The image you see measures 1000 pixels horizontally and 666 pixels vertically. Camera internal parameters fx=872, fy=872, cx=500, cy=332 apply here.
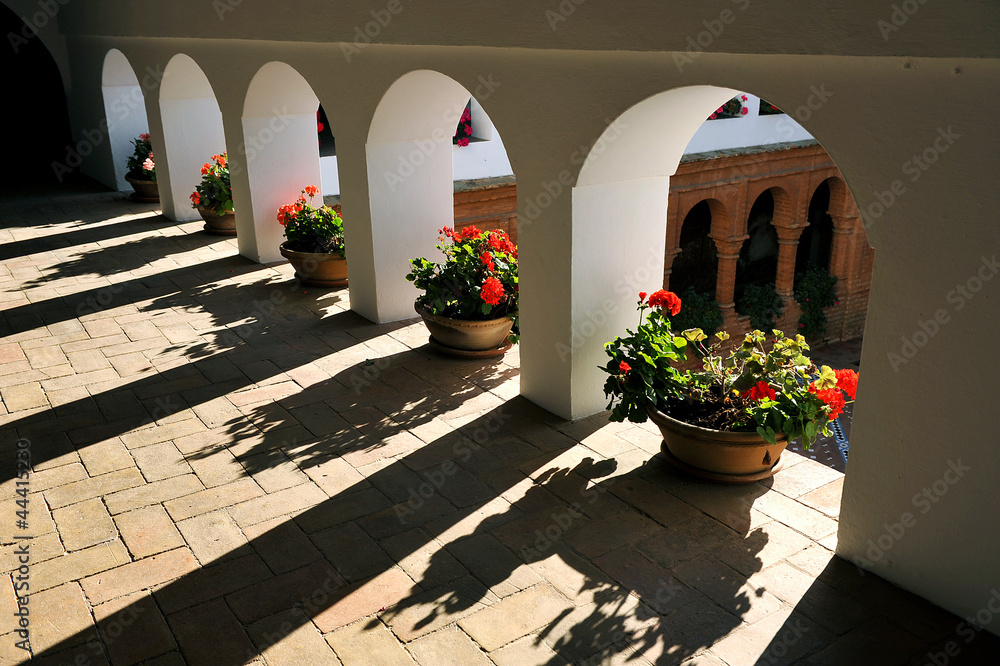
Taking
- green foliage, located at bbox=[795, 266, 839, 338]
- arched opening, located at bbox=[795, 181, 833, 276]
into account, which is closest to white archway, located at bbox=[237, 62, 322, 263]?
green foliage, located at bbox=[795, 266, 839, 338]

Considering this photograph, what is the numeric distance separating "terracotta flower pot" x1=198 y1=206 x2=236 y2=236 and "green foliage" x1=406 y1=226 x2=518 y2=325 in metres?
5.33

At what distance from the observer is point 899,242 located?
150 inches

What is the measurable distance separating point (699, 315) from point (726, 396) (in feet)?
43.0

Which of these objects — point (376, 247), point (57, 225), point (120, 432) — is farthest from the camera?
point (57, 225)

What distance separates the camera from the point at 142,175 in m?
14.1

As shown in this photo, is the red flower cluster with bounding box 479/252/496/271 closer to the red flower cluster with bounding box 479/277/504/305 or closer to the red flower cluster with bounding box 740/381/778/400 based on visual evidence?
the red flower cluster with bounding box 479/277/504/305

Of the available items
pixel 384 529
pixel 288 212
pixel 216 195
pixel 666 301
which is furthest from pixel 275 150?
pixel 384 529

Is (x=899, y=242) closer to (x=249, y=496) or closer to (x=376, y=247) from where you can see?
(x=249, y=496)

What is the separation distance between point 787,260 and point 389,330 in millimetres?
12936

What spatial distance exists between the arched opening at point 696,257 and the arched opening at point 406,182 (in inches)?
482

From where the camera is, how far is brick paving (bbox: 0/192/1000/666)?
3.88 metres

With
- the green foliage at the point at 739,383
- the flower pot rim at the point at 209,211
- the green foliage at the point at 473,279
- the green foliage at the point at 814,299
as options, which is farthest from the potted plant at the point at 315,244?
the green foliage at the point at 814,299

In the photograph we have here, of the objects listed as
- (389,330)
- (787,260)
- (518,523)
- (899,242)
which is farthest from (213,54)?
(787,260)

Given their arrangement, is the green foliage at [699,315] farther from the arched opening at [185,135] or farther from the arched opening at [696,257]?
the arched opening at [185,135]
